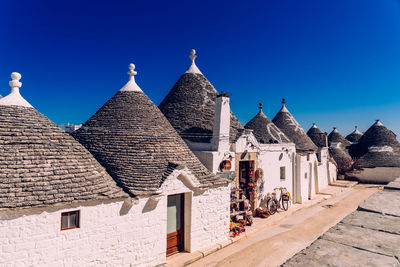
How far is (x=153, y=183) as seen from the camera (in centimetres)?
800

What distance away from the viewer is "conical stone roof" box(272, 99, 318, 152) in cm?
2070

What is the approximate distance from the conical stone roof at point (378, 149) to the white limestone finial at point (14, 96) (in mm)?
30534

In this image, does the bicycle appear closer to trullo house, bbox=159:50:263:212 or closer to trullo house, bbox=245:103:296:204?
trullo house, bbox=245:103:296:204

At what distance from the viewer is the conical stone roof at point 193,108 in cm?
1246

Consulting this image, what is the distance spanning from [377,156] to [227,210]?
991 inches

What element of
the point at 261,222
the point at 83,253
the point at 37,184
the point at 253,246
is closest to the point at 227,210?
the point at 253,246

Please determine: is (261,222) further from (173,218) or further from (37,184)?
(37,184)

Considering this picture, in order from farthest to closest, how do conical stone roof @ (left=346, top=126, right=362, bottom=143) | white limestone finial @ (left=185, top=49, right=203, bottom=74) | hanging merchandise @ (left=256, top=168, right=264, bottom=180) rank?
conical stone roof @ (left=346, top=126, right=362, bottom=143), white limestone finial @ (left=185, top=49, right=203, bottom=74), hanging merchandise @ (left=256, top=168, right=264, bottom=180)

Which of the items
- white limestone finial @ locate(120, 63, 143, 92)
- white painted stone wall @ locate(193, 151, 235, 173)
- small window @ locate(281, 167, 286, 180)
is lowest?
small window @ locate(281, 167, 286, 180)

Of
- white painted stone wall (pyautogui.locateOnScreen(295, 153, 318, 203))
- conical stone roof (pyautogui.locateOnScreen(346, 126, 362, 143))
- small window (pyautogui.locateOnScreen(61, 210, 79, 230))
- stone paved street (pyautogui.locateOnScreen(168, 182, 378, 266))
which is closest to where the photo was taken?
small window (pyautogui.locateOnScreen(61, 210, 79, 230))

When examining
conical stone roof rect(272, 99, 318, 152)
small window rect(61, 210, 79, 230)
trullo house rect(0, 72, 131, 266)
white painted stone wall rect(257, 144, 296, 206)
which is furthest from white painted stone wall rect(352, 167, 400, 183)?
small window rect(61, 210, 79, 230)

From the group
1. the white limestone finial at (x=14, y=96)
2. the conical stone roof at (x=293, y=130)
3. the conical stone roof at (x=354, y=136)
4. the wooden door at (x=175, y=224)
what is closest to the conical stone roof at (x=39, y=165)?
the white limestone finial at (x=14, y=96)

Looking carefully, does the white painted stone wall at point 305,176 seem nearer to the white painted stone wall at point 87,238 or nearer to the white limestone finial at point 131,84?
the white limestone finial at point 131,84

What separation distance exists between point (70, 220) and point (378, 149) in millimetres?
31996
